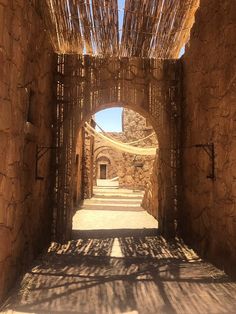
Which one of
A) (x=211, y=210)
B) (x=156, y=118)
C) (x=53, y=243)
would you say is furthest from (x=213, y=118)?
(x=53, y=243)

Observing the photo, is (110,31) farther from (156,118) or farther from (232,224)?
(232,224)

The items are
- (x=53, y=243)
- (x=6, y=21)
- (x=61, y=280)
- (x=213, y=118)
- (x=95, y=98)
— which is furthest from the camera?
(x=95, y=98)

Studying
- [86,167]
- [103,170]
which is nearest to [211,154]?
[86,167]

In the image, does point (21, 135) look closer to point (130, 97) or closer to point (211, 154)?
point (211, 154)

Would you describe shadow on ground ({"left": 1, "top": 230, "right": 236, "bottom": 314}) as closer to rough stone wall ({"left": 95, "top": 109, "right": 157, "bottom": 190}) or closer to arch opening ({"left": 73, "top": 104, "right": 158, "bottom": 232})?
arch opening ({"left": 73, "top": 104, "right": 158, "bottom": 232})

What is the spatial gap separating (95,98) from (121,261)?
2.80 meters

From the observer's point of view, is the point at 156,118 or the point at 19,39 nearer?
the point at 19,39

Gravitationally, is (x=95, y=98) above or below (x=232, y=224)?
above

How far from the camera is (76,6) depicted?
4.98 meters

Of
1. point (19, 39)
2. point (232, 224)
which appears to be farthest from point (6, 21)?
point (232, 224)

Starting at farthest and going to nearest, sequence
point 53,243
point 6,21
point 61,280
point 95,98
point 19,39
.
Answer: point 95,98 < point 53,243 < point 61,280 < point 19,39 < point 6,21

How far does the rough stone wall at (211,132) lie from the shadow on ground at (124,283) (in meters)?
0.37

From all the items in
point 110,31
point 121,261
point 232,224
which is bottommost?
point 121,261

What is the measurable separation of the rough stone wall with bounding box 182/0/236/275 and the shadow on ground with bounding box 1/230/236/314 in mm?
372
